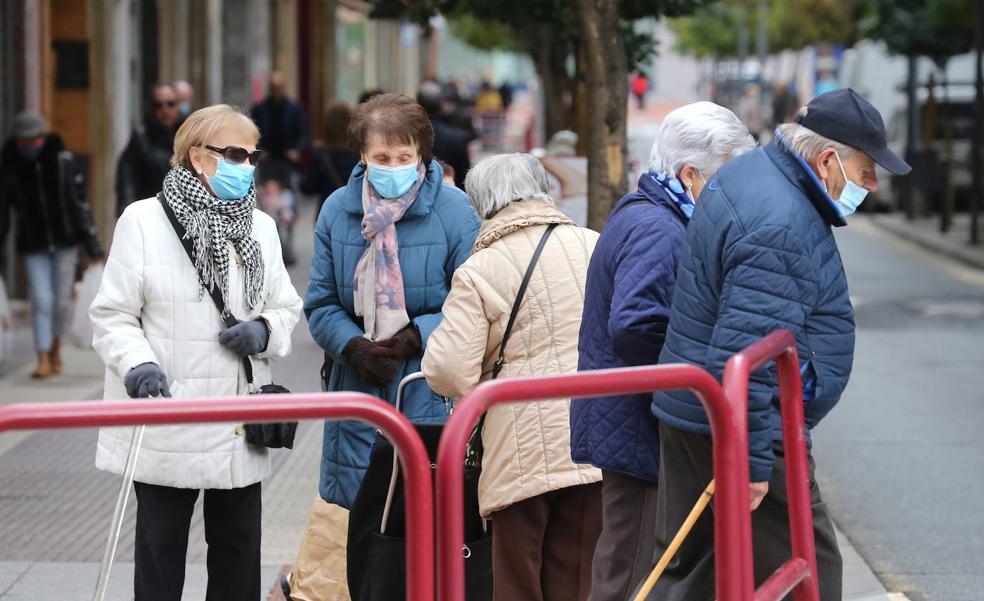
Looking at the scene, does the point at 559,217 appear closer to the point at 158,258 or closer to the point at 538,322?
the point at 538,322

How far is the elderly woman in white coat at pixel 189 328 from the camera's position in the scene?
4.36 m

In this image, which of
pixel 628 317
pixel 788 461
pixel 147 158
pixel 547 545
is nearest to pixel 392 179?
pixel 628 317

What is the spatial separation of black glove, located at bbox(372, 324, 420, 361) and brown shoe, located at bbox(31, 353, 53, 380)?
19.3 ft

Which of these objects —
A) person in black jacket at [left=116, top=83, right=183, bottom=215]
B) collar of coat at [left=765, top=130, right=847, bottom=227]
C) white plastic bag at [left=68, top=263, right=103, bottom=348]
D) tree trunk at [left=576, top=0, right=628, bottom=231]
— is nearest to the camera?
collar of coat at [left=765, top=130, right=847, bottom=227]

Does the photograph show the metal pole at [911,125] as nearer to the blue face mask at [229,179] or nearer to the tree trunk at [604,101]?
the tree trunk at [604,101]

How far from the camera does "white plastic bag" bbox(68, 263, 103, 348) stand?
390 inches

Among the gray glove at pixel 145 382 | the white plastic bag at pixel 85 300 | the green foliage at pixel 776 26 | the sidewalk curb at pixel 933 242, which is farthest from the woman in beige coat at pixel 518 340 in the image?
the green foliage at pixel 776 26

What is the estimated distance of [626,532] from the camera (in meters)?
4.51

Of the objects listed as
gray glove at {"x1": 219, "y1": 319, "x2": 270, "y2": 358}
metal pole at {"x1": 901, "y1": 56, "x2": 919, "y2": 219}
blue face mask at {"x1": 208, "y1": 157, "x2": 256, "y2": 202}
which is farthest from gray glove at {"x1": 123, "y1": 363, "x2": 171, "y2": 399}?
metal pole at {"x1": 901, "y1": 56, "x2": 919, "y2": 219}

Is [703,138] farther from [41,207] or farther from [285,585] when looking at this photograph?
[41,207]

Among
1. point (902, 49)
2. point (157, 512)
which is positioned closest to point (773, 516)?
point (157, 512)

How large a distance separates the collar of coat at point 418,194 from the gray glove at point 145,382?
108cm

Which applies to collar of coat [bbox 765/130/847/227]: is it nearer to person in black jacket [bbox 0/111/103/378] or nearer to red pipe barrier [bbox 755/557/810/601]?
red pipe barrier [bbox 755/557/810/601]

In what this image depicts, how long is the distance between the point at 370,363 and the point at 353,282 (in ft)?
0.96
